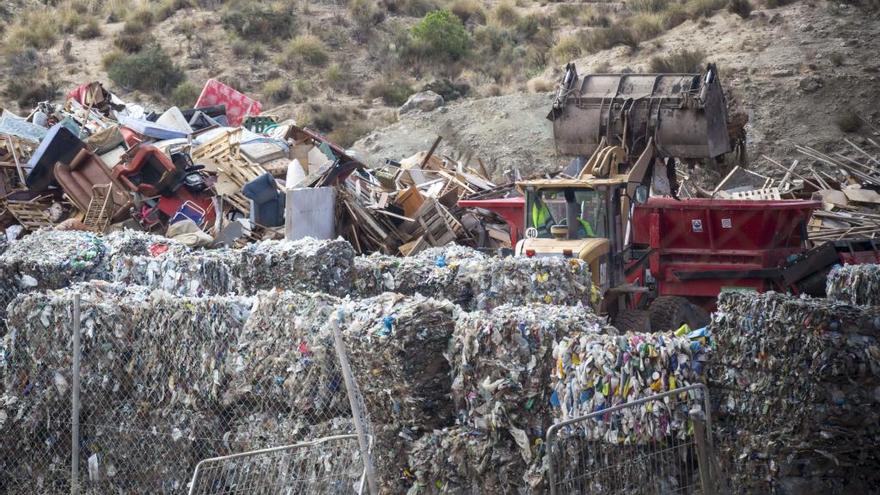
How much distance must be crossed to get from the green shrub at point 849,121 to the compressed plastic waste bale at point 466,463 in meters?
19.8

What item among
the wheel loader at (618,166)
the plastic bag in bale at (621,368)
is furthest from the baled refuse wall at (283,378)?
the wheel loader at (618,166)

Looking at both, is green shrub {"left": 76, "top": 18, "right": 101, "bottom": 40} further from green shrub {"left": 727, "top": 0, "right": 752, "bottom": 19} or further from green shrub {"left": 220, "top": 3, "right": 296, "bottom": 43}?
green shrub {"left": 727, "top": 0, "right": 752, "bottom": 19}

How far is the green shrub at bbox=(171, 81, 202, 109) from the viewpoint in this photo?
34500 mm

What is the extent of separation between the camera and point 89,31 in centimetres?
3978

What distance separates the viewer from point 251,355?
757 cm

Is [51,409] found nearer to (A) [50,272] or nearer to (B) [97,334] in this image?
(B) [97,334]

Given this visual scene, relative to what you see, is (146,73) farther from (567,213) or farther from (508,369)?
(508,369)

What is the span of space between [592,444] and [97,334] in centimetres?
405

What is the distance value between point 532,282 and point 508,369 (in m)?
2.86

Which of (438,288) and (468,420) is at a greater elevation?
(468,420)

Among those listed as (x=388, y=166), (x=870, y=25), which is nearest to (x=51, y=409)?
(x=388, y=166)

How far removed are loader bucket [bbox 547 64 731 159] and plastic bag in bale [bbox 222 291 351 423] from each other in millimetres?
8457

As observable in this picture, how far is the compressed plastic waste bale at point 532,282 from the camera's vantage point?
951 centimetres

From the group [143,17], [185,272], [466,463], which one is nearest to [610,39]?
[143,17]
